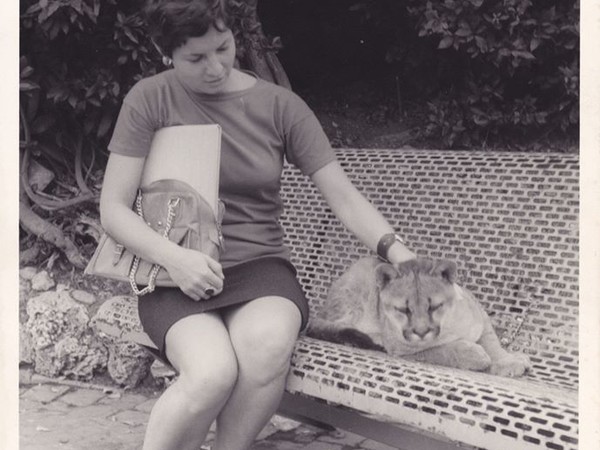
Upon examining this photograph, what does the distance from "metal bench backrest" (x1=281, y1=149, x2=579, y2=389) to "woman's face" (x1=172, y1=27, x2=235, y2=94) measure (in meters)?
1.24

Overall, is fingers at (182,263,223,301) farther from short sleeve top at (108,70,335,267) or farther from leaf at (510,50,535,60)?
leaf at (510,50,535,60)

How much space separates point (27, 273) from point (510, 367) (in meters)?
3.36

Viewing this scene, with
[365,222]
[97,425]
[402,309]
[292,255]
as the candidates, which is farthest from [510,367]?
[97,425]

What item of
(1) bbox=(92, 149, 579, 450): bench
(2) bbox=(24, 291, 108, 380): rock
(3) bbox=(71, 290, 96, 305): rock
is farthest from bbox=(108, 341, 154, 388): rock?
(1) bbox=(92, 149, 579, 450): bench

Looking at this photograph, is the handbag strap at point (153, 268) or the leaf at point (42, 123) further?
the leaf at point (42, 123)

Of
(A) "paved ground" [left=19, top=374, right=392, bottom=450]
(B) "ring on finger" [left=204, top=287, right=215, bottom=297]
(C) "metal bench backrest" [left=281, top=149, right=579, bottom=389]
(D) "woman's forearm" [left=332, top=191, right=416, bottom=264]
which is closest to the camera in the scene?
(B) "ring on finger" [left=204, top=287, right=215, bottom=297]

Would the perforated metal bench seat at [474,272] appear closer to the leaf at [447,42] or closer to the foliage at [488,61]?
the leaf at [447,42]

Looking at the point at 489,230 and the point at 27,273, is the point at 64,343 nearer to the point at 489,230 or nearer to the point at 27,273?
the point at 27,273

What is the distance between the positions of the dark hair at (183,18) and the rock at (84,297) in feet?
7.97

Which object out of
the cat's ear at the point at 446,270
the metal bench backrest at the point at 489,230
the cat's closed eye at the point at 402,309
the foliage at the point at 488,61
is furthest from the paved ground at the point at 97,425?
the foliage at the point at 488,61

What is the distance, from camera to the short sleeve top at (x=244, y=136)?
318cm

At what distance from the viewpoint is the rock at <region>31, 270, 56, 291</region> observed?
5.26 meters
